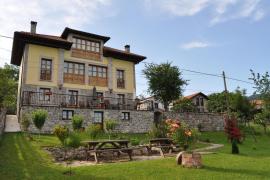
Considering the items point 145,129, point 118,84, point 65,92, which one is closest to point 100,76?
point 118,84

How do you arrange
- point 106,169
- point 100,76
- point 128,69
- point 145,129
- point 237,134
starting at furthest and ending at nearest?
point 128,69 < point 100,76 < point 145,129 < point 237,134 < point 106,169

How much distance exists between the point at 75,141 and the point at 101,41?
18271 mm

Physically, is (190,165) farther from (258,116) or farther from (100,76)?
(258,116)

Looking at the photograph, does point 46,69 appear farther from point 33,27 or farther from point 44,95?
point 33,27

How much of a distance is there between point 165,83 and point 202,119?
220 inches

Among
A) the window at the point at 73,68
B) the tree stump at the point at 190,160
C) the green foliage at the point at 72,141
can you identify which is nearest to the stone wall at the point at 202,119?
the window at the point at 73,68

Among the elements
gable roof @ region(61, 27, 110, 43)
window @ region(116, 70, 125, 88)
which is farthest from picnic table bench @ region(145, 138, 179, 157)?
gable roof @ region(61, 27, 110, 43)

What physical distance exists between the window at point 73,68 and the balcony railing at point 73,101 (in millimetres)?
2517

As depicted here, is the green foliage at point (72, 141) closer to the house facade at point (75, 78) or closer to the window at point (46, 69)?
the house facade at point (75, 78)

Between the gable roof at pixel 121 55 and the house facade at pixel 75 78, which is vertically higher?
the gable roof at pixel 121 55

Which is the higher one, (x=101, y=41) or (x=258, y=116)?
(x=101, y=41)

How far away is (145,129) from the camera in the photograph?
24984 millimetres

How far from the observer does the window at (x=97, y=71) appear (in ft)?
89.7

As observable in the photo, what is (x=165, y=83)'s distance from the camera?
31297 millimetres
